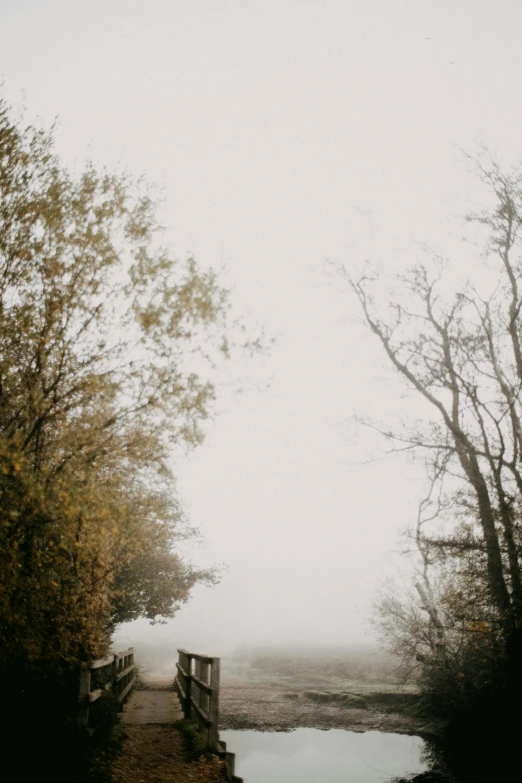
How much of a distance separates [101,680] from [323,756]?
8.18 meters

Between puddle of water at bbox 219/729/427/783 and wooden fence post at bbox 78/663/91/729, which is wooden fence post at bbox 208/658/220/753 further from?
puddle of water at bbox 219/729/427/783

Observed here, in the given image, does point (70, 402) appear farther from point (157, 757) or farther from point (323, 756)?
point (323, 756)

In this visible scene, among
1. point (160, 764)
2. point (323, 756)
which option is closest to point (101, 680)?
point (160, 764)

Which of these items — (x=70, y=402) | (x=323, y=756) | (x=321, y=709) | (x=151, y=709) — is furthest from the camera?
(x=321, y=709)

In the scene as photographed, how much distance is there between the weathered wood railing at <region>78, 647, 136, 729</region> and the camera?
20.9 feet

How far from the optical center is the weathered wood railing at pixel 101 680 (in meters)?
6.38

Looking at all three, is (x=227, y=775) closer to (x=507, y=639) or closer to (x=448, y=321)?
(x=507, y=639)

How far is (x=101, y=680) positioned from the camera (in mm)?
8539

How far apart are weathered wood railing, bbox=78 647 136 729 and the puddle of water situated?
3.93 m

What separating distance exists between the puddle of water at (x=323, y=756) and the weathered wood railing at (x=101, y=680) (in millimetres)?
3930

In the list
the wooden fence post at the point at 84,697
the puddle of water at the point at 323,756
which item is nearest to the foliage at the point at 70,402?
the wooden fence post at the point at 84,697

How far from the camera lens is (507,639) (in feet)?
33.2

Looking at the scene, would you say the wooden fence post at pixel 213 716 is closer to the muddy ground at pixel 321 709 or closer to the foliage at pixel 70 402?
the foliage at pixel 70 402

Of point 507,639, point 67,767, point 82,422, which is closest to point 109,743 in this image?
point 67,767
